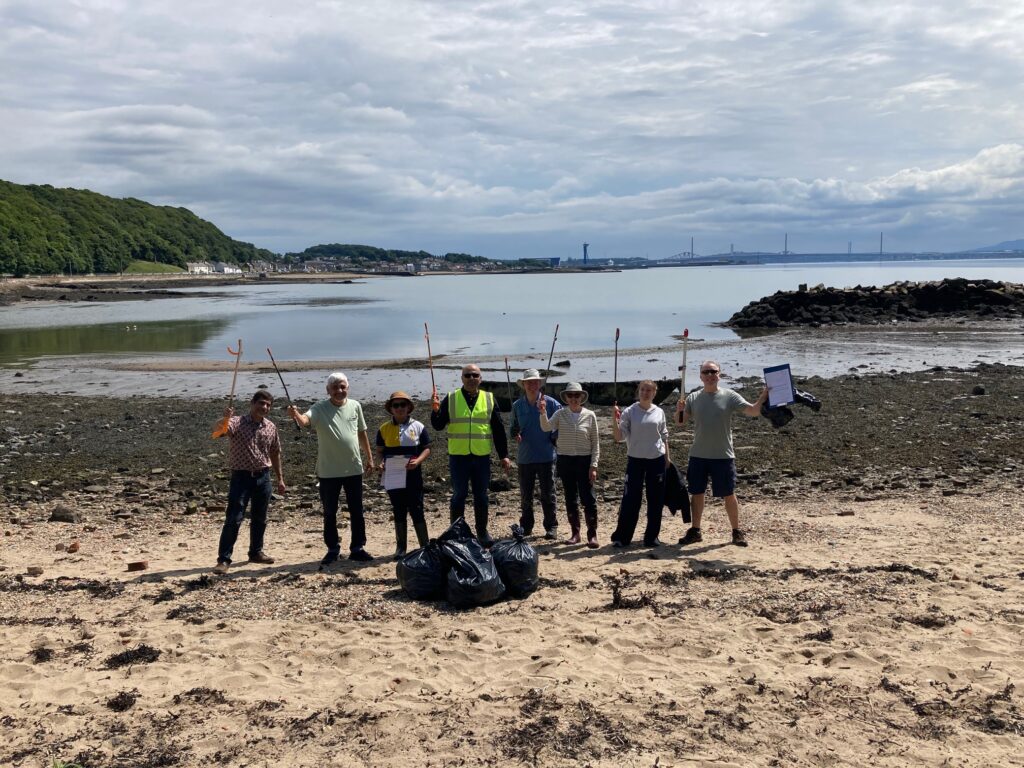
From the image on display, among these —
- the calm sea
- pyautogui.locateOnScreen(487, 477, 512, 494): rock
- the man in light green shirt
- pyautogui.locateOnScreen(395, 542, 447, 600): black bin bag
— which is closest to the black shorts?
pyautogui.locateOnScreen(395, 542, 447, 600): black bin bag

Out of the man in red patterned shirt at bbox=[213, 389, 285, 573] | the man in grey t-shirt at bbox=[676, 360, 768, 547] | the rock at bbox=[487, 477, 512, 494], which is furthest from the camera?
the rock at bbox=[487, 477, 512, 494]

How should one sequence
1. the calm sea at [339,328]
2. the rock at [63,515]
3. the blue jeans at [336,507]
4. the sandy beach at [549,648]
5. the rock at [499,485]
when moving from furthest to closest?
the calm sea at [339,328] < the rock at [499,485] < the rock at [63,515] < the blue jeans at [336,507] < the sandy beach at [549,648]

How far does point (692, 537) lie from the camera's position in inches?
340

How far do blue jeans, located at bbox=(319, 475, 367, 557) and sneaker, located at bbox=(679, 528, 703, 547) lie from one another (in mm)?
3199

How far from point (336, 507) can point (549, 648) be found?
296 cm

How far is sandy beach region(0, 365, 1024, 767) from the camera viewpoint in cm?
479

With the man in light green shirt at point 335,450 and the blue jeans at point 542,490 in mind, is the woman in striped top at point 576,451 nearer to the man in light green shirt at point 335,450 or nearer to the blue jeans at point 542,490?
Result: the blue jeans at point 542,490

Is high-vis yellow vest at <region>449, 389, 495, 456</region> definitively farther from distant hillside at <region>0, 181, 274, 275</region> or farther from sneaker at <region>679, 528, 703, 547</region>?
distant hillside at <region>0, 181, 274, 275</region>

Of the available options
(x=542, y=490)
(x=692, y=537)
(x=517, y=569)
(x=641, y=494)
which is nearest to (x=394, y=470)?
(x=517, y=569)

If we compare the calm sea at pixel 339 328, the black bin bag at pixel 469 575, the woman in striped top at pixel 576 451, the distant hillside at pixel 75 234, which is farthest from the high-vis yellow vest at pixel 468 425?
the distant hillside at pixel 75 234

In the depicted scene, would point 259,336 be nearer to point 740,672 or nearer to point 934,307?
point 934,307

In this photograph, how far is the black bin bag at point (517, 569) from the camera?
23.3ft

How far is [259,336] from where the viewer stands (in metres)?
45.1

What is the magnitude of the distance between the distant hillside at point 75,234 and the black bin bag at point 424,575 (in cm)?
13059
